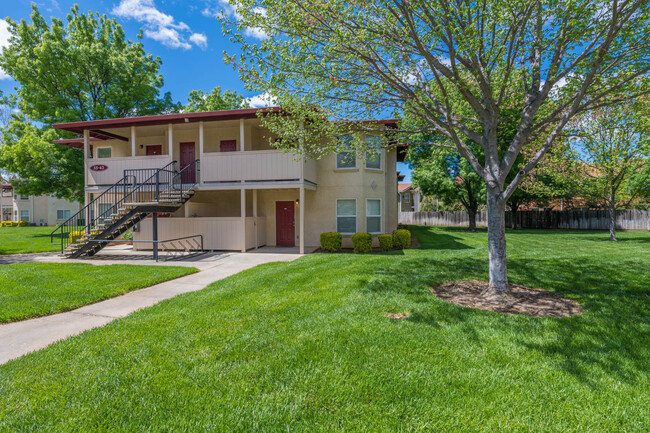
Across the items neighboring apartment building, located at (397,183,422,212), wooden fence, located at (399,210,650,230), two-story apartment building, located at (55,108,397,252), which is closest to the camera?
two-story apartment building, located at (55,108,397,252)

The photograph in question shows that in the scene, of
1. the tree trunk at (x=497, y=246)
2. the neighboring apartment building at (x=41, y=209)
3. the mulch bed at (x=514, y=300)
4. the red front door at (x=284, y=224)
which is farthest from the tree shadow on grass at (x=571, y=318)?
the neighboring apartment building at (x=41, y=209)

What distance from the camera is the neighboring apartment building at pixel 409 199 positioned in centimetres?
4093

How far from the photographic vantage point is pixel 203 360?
3.19m

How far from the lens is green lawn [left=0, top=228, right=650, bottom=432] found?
234 centimetres

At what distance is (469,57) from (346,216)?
332 inches

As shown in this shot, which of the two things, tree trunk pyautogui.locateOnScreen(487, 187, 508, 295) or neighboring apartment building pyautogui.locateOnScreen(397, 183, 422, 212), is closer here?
tree trunk pyautogui.locateOnScreen(487, 187, 508, 295)

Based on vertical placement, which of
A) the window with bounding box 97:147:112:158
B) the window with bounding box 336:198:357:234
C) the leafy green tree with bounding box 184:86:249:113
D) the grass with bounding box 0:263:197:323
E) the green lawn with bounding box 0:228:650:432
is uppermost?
the leafy green tree with bounding box 184:86:249:113

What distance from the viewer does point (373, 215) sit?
13445 mm

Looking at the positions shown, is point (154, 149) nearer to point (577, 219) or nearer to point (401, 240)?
point (401, 240)

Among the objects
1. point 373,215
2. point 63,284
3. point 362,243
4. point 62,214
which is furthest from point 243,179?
Answer: point 62,214

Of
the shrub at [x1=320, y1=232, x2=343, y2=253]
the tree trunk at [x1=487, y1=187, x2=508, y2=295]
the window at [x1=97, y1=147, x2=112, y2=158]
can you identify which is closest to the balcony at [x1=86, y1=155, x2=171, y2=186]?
the window at [x1=97, y1=147, x2=112, y2=158]

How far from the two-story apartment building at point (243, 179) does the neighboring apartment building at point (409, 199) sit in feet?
87.4

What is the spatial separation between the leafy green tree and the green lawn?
24.3 meters

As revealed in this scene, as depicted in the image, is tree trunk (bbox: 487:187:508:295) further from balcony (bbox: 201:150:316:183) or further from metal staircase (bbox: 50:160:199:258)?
metal staircase (bbox: 50:160:199:258)
